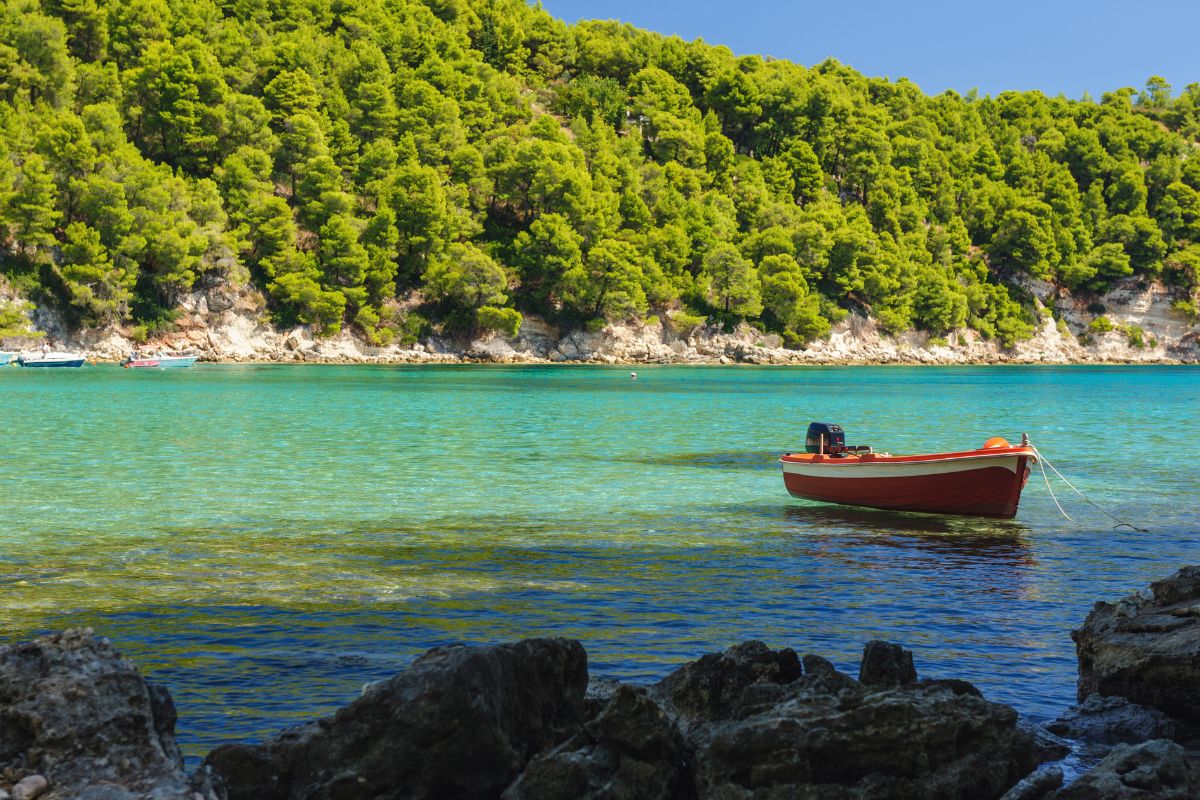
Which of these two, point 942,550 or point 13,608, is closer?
point 13,608

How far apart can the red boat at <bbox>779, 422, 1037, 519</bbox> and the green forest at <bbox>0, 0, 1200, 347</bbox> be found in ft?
280

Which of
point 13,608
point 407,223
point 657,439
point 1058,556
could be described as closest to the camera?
point 13,608

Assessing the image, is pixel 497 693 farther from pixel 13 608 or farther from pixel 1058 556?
pixel 1058 556

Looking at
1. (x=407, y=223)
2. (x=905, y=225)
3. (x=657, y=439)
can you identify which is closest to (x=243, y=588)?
(x=657, y=439)

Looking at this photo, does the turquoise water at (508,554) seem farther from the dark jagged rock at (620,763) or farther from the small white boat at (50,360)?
the small white boat at (50,360)

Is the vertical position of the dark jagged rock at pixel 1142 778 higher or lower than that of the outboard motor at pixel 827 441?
lower

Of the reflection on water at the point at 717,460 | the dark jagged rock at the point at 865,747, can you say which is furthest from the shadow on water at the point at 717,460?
the dark jagged rock at the point at 865,747

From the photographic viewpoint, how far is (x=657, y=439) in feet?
116

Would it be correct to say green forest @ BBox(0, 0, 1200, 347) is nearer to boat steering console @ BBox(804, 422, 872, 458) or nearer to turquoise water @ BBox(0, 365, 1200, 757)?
turquoise water @ BBox(0, 365, 1200, 757)

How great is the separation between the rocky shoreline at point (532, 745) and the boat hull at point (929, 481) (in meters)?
12.2

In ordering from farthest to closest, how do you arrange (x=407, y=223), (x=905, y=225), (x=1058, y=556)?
1. (x=905, y=225)
2. (x=407, y=223)
3. (x=1058, y=556)

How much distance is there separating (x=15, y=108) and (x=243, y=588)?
109801 millimetres

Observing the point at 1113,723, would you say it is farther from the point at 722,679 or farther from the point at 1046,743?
the point at 722,679

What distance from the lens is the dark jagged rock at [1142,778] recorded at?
226 inches
